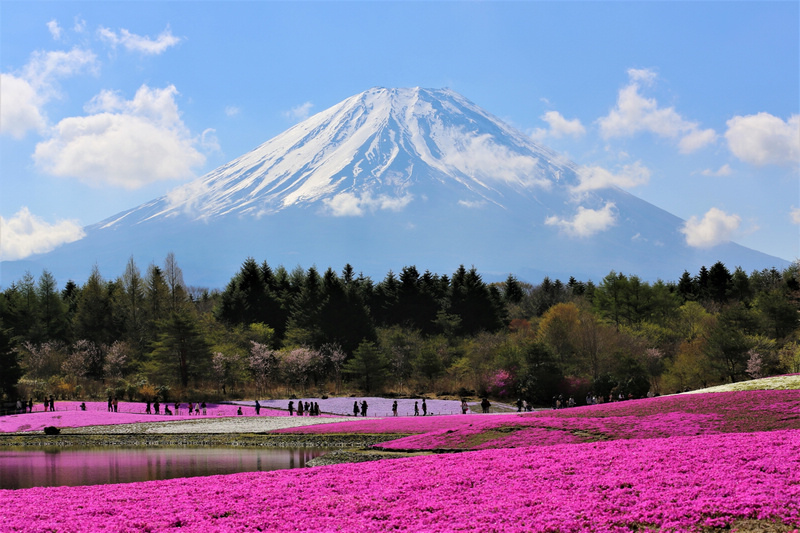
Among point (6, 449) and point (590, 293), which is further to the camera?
point (590, 293)

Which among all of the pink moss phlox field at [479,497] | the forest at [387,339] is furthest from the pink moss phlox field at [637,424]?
the forest at [387,339]

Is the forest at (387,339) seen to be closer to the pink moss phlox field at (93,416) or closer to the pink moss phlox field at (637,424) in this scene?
the pink moss phlox field at (93,416)

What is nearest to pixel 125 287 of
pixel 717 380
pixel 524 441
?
pixel 717 380

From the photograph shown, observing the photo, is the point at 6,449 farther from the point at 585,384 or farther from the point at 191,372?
the point at 585,384

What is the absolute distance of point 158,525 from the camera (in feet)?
50.6

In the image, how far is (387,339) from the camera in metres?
85.2

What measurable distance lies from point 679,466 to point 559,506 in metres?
4.72

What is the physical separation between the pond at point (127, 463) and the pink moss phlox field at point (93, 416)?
39.9 feet

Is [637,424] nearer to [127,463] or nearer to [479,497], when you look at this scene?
[479,497]

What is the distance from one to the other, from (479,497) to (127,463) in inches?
696

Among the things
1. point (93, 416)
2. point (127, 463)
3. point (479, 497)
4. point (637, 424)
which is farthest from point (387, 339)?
point (479, 497)

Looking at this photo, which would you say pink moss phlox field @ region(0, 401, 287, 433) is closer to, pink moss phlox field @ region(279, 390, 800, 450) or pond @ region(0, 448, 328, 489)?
pond @ region(0, 448, 328, 489)

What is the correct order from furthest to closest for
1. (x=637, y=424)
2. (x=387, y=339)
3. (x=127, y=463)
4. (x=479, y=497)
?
1. (x=387, y=339)
2. (x=637, y=424)
3. (x=127, y=463)
4. (x=479, y=497)

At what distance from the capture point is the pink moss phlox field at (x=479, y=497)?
47.0 ft
